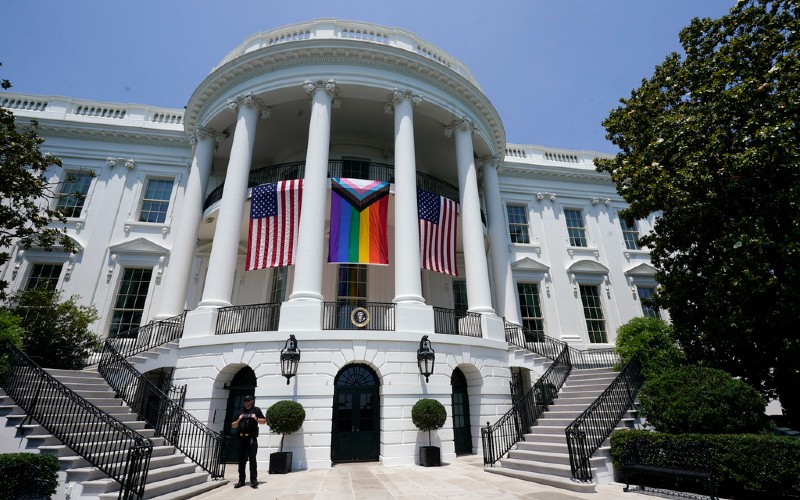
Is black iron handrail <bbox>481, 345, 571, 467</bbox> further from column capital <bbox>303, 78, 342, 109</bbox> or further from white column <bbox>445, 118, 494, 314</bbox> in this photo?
column capital <bbox>303, 78, 342, 109</bbox>

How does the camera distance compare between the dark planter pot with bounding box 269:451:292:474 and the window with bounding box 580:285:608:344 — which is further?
the window with bounding box 580:285:608:344

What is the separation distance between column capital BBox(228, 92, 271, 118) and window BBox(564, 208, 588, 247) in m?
17.1

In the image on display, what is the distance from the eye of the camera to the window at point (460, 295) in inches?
740

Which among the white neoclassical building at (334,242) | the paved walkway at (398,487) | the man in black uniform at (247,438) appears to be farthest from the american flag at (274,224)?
the paved walkway at (398,487)

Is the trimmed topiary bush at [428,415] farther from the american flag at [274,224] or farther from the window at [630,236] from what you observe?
the window at [630,236]

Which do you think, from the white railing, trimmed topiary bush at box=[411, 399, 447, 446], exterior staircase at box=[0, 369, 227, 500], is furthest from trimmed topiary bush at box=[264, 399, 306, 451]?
the white railing

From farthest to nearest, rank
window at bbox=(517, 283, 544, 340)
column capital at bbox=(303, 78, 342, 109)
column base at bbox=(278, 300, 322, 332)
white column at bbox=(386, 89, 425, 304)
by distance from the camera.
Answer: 1. window at bbox=(517, 283, 544, 340)
2. column capital at bbox=(303, 78, 342, 109)
3. white column at bbox=(386, 89, 425, 304)
4. column base at bbox=(278, 300, 322, 332)

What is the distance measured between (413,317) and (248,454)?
18.6 feet

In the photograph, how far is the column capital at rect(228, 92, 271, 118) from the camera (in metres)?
14.9

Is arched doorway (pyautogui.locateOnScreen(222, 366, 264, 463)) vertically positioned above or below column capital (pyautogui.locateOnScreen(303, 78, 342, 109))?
below

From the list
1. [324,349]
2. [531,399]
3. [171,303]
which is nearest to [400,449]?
[324,349]

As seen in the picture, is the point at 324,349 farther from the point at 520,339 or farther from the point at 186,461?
the point at 520,339

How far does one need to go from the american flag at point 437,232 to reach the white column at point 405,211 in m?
1.10

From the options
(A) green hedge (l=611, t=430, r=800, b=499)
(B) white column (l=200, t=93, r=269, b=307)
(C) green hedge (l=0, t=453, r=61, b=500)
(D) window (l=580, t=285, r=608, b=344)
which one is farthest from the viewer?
(D) window (l=580, t=285, r=608, b=344)
